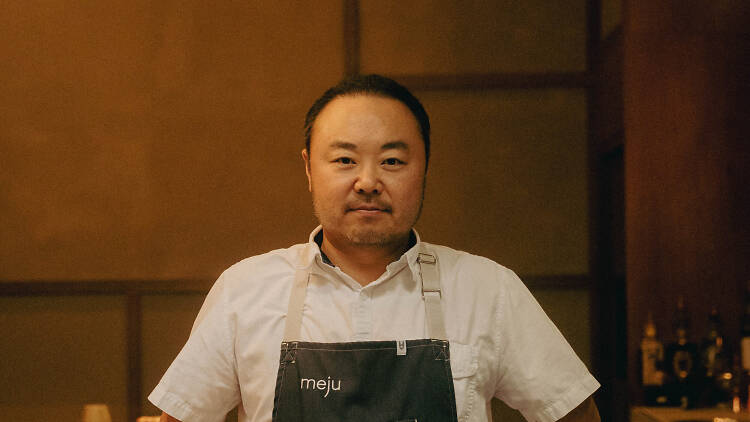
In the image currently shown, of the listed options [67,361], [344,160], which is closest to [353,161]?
[344,160]

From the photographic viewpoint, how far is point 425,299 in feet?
4.59

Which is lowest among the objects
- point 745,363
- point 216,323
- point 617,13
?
point 745,363

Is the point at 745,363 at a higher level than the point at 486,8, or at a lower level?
lower

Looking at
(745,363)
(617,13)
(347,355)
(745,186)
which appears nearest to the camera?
(347,355)

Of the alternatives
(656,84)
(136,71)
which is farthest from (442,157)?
(136,71)

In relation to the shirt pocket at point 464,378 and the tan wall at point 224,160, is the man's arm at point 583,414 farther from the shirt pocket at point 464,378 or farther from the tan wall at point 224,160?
the tan wall at point 224,160

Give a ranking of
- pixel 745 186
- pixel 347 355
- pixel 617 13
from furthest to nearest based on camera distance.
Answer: pixel 617 13 < pixel 745 186 < pixel 347 355

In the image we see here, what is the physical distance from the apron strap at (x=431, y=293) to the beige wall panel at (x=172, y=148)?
1626 millimetres

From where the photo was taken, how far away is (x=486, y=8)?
3.06m

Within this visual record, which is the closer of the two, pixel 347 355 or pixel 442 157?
pixel 347 355

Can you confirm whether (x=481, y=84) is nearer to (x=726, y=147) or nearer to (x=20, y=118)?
(x=726, y=147)

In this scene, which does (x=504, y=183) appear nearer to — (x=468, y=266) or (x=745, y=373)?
(x=745, y=373)

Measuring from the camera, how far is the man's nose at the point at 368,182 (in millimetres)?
1338

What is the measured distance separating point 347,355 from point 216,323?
→ 10.6 inches
